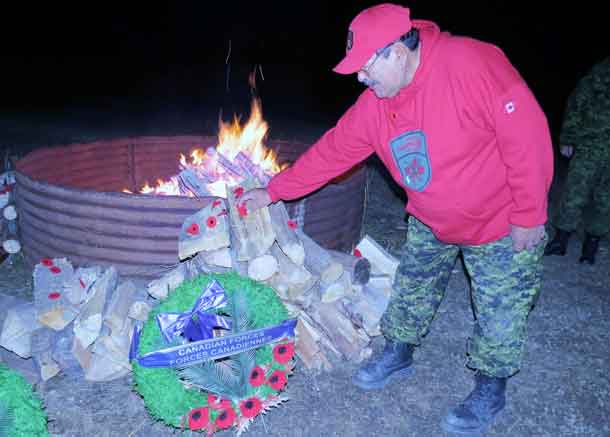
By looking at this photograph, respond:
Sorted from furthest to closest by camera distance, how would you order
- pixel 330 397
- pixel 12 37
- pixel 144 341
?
pixel 12 37 < pixel 330 397 < pixel 144 341

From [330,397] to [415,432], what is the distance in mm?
622

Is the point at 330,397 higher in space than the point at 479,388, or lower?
lower

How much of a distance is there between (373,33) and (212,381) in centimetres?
217

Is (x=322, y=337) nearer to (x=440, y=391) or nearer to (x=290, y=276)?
(x=290, y=276)

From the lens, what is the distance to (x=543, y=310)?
5.11 meters

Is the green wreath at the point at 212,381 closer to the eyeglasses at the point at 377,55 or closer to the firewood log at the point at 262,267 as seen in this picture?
the firewood log at the point at 262,267

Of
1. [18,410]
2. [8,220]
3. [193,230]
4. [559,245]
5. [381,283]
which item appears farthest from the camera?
[559,245]

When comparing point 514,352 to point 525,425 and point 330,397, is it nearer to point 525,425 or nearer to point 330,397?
point 525,425

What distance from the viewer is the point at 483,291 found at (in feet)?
10.4

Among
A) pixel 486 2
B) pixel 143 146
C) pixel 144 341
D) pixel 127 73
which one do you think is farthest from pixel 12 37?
pixel 144 341

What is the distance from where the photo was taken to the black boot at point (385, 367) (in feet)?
12.4

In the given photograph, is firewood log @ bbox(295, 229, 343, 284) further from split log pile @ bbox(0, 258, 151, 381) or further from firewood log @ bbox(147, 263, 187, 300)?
split log pile @ bbox(0, 258, 151, 381)

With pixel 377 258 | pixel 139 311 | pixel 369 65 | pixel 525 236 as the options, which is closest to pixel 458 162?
pixel 525 236

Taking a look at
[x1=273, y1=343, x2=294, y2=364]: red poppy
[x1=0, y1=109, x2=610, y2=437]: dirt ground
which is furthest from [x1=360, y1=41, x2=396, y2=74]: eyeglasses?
[x1=0, y1=109, x2=610, y2=437]: dirt ground
